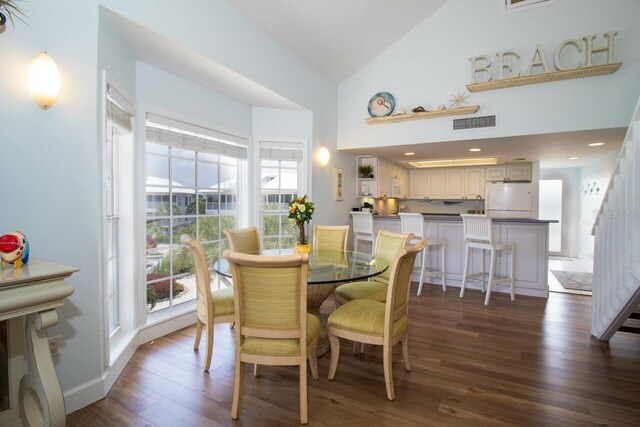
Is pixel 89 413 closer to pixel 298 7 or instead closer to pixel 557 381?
pixel 557 381

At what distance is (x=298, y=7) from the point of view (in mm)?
3330

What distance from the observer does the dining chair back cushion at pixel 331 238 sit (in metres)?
3.60

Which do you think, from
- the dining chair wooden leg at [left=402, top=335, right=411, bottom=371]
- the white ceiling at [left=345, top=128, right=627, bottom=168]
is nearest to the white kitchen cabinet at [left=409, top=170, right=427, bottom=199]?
the white ceiling at [left=345, top=128, right=627, bottom=168]

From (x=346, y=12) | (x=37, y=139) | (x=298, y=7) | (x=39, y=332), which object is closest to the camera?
(x=39, y=332)

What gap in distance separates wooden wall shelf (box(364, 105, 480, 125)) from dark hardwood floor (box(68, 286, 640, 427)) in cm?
261

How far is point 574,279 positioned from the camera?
532 cm

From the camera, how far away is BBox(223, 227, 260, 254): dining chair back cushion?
311 centimetres

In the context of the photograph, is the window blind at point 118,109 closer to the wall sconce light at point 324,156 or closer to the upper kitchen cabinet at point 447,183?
the wall sconce light at point 324,156

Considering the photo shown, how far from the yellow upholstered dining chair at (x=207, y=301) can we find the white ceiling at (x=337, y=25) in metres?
2.29

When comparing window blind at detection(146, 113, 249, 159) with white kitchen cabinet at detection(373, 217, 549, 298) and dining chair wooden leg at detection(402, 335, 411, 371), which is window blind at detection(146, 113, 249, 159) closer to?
dining chair wooden leg at detection(402, 335, 411, 371)

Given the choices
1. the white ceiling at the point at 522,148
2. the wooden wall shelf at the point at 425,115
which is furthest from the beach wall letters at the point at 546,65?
the white ceiling at the point at 522,148

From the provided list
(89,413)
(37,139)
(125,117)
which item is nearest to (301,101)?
(125,117)

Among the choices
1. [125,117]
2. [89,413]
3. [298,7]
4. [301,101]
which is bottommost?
[89,413]

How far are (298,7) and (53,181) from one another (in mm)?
2750
